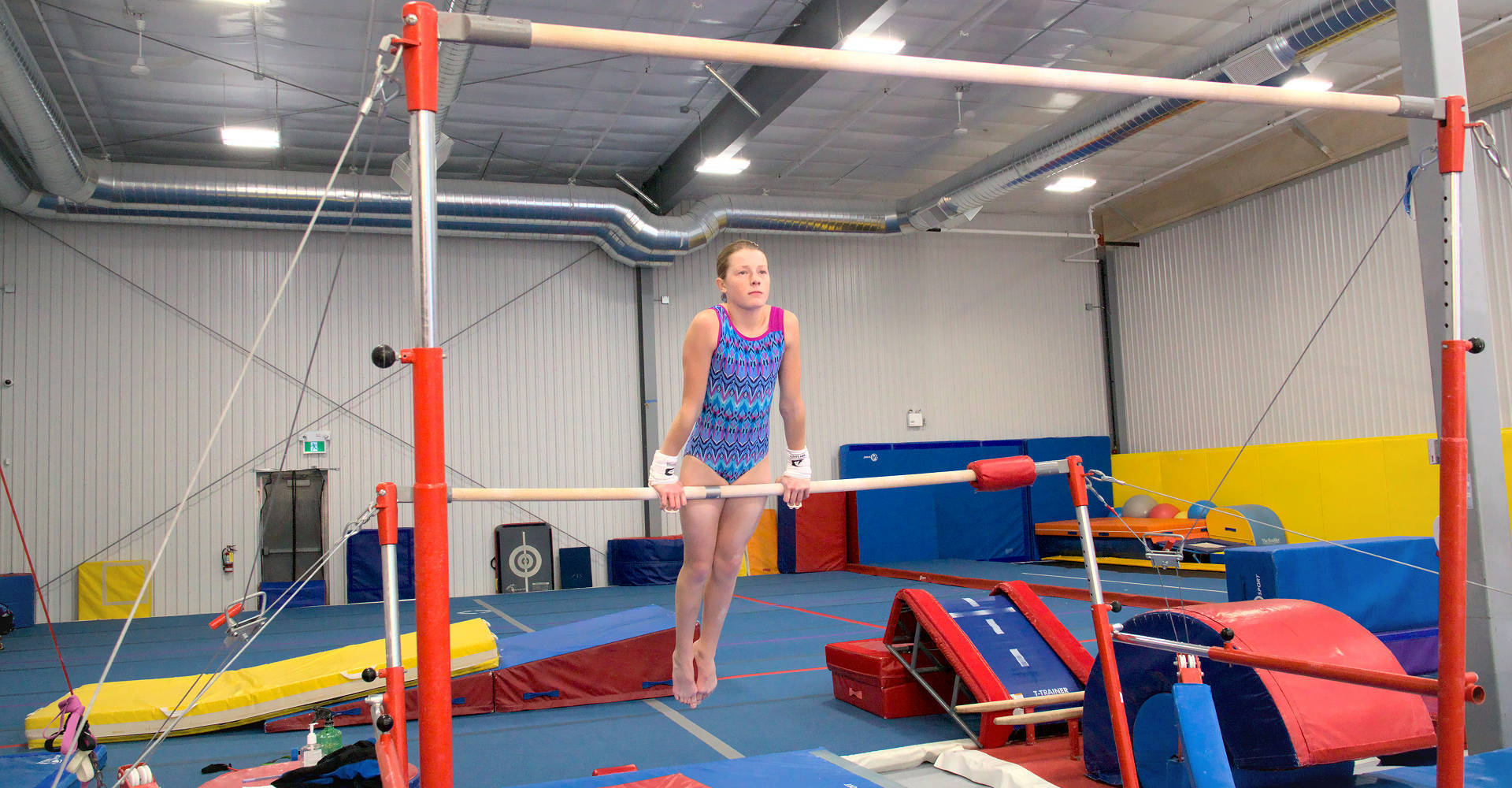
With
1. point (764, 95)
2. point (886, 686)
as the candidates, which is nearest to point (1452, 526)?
point (886, 686)

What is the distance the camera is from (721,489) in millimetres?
3525

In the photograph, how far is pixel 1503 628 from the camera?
433 centimetres

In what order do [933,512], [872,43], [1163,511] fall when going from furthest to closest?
[933,512]
[1163,511]
[872,43]

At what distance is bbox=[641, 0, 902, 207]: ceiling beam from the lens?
889cm

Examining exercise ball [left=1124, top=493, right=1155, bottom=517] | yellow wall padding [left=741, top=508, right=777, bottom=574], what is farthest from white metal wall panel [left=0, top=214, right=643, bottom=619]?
exercise ball [left=1124, top=493, right=1155, bottom=517]

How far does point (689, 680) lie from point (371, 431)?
397 inches

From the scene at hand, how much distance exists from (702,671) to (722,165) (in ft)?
30.3

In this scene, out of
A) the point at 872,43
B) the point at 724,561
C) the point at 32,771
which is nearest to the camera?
the point at 724,561

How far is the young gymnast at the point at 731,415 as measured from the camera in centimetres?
367

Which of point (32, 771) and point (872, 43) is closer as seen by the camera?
point (32, 771)

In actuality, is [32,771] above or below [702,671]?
below

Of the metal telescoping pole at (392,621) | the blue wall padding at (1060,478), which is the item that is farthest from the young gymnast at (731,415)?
the blue wall padding at (1060,478)

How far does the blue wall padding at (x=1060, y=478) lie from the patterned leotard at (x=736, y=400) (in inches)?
487

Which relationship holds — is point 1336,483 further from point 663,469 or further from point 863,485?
point 663,469
